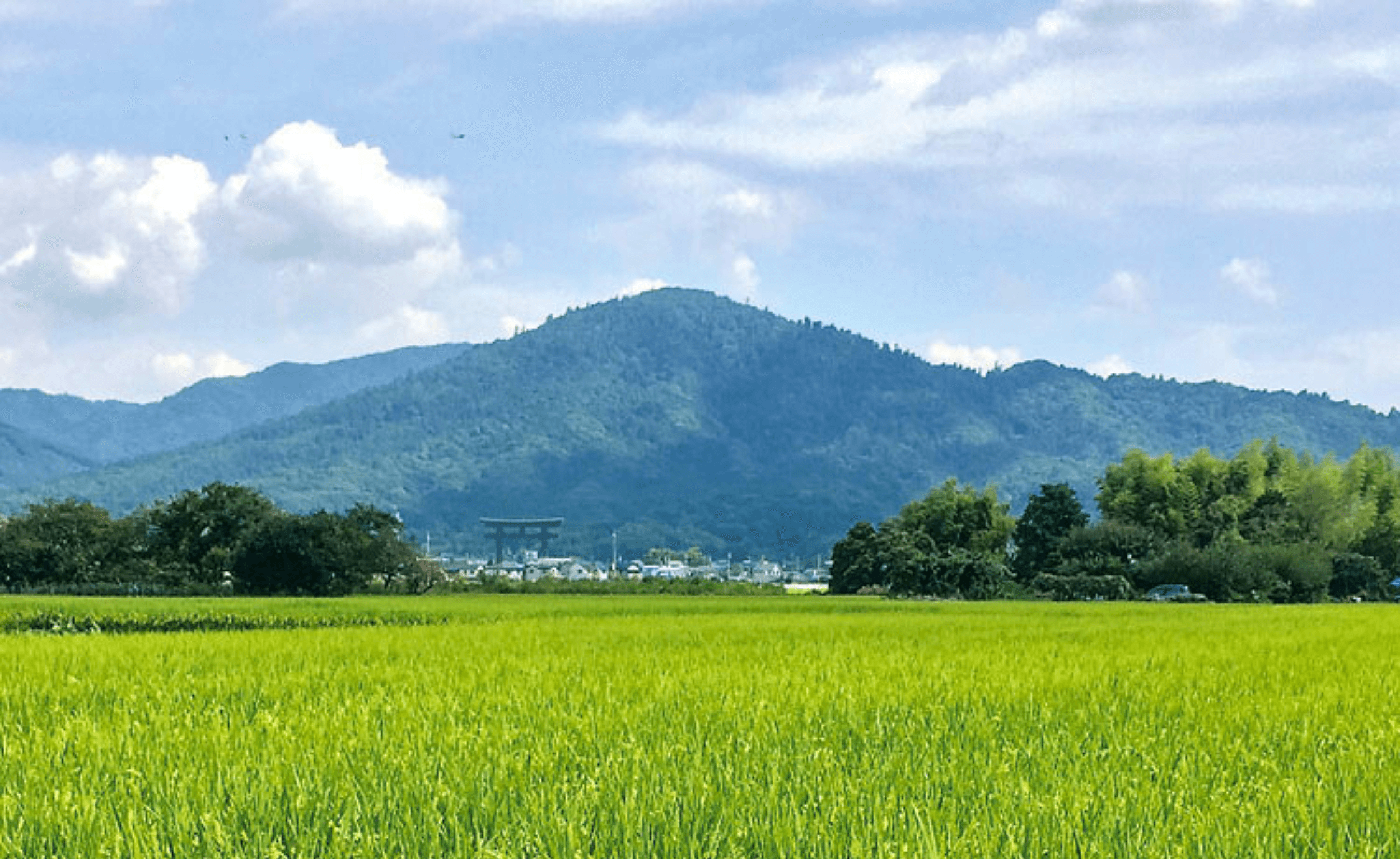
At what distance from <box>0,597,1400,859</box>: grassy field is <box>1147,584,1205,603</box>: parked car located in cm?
4317

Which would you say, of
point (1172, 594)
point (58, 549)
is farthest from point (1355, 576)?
point (58, 549)

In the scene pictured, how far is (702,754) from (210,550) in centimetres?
5976

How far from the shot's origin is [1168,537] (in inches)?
2638

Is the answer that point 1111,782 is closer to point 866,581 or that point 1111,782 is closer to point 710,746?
point 710,746

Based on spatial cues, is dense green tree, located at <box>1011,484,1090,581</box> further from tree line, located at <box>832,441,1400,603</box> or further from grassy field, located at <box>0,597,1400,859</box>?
grassy field, located at <box>0,597,1400,859</box>

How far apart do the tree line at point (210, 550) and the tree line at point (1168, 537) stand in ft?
84.6

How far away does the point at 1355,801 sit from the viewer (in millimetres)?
4973

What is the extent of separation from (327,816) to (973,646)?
13.8 metres

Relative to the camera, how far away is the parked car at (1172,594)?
5575cm

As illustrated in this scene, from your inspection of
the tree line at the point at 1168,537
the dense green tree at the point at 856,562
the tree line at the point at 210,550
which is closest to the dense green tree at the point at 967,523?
the tree line at the point at 1168,537

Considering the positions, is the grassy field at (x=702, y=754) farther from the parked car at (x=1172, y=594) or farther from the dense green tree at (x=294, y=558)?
the parked car at (x=1172, y=594)

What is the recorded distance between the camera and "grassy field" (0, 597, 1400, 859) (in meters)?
4.20

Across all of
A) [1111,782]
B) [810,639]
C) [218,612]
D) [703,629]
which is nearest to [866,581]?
[218,612]

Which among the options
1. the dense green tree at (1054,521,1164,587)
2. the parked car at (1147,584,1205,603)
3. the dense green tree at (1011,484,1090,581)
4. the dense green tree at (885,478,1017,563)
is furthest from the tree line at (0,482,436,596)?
the parked car at (1147,584,1205,603)
